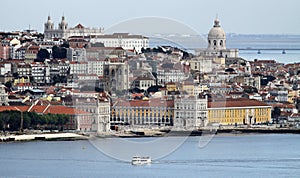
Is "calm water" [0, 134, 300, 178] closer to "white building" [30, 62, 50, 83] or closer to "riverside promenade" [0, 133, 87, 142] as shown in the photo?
"riverside promenade" [0, 133, 87, 142]

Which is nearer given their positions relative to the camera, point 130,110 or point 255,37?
point 130,110

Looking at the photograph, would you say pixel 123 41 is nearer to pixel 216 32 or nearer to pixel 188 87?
pixel 216 32

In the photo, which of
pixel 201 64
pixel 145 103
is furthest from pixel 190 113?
pixel 201 64

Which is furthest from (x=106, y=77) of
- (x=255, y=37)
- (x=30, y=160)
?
(x=255, y=37)

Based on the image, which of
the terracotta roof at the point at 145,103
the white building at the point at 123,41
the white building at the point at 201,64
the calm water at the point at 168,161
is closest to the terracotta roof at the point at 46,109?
the terracotta roof at the point at 145,103

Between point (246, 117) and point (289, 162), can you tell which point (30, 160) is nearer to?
point (289, 162)

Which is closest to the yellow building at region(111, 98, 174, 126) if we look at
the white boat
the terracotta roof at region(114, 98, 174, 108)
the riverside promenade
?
the terracotta roof at region(114, 98, 174, 108)
